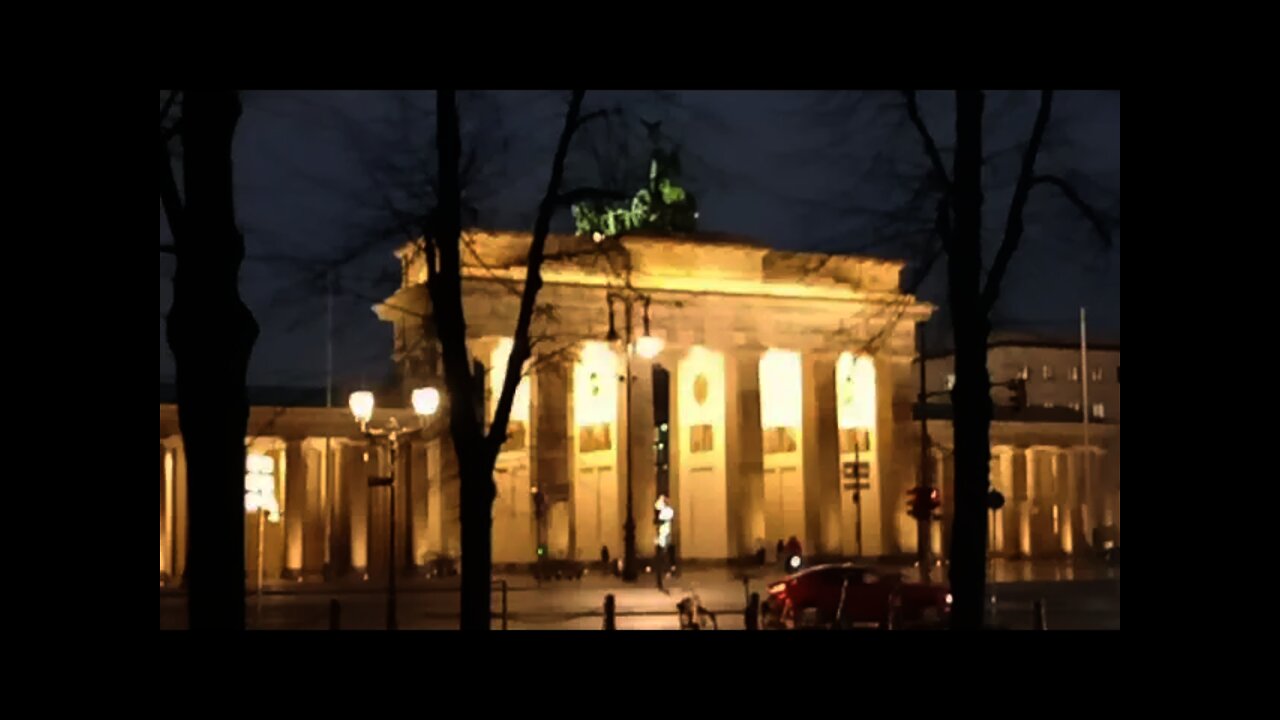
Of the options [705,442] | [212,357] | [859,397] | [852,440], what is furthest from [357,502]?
[212,357]

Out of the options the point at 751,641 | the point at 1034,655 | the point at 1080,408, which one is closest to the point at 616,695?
the point at 751,641

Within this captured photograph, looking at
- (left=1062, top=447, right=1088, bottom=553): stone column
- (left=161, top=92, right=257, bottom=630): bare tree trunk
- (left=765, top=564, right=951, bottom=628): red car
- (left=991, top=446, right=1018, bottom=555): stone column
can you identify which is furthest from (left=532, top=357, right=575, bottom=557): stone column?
(left=161, top=92, right=257, bottom=630): bare tree trunk

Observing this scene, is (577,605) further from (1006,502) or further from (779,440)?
(779,440)

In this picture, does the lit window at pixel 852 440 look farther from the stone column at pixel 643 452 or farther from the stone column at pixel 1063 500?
the stone column at pixel 643 452

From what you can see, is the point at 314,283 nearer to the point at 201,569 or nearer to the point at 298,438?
the point at 201,569

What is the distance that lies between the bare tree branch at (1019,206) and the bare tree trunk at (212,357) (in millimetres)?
7557

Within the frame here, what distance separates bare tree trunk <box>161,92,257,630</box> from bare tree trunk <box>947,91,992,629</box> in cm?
684

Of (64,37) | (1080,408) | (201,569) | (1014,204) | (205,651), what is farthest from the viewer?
(1080,408)

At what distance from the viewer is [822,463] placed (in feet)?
244

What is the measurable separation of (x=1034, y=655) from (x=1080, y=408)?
76.8 meters

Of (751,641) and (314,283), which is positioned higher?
(314,283)

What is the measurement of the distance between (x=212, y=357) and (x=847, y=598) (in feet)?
66.1

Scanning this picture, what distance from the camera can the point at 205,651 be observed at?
41.4 ft

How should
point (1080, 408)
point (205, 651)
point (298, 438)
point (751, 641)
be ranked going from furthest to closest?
point (1080, 408)
point (298, 438)
point (751, 641)
point (205, 651)
